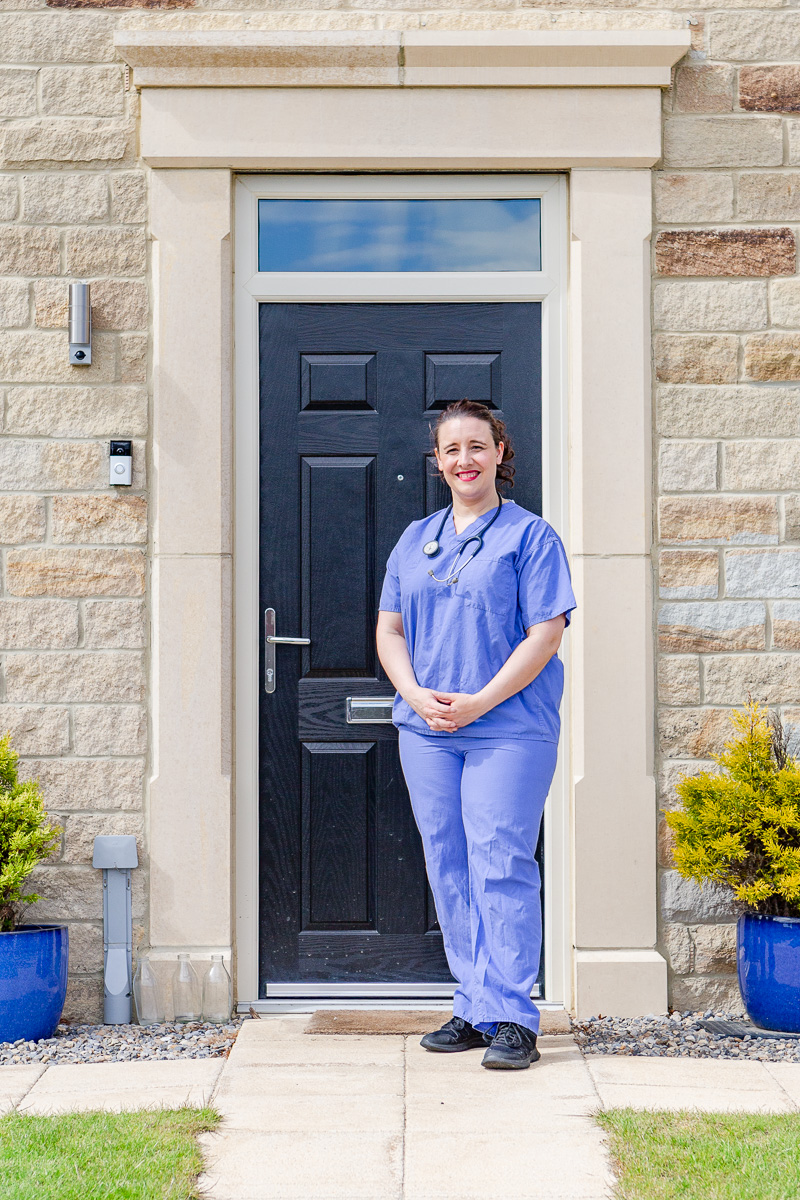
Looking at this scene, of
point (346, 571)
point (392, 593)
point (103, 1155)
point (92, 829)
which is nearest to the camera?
point (103, 1155)

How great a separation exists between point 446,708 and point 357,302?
1.68 meters

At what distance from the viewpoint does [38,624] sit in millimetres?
4129

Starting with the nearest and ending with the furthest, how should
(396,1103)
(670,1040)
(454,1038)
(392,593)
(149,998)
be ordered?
1. (396,1103)
2. (454,1038)
3. (392,593)
4. (670,1040)
5. (149,998)

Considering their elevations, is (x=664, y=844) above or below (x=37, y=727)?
below

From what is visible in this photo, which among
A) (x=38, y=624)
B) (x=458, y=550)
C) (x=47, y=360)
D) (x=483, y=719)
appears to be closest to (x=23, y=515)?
(x=38, y=624)

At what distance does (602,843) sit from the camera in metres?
4.05

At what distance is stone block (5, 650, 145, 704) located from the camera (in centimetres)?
412

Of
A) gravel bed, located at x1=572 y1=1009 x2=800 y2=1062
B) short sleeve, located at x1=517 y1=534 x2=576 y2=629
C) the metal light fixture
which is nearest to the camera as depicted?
short sleeve, located at x1=517 y1=534 x2=576 y2=629

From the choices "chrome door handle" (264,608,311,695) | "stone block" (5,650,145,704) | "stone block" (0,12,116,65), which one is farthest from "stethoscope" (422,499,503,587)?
"stone block" (0,12,116,65)

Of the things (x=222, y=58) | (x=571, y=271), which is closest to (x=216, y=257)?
(x=222, y=58)

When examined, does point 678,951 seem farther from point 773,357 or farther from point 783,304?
point 783,304

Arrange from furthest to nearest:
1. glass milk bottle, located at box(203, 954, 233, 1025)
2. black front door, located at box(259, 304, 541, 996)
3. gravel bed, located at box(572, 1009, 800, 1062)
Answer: black front door, located at box(259, 304, 541, 996), glass milk bottle, located at box(203, 954, 233, 1025), gravel bed, located at box(572, 1009, 800, 1062)

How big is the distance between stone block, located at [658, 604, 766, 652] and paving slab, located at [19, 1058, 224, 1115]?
204 centimetres

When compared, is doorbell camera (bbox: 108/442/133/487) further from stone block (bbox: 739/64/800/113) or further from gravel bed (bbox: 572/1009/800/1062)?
stone block (bbox: 739/64/800/113)
